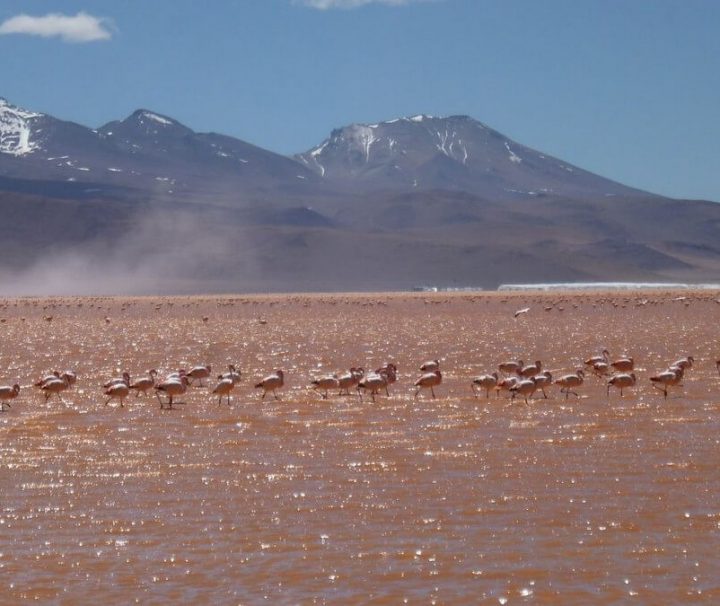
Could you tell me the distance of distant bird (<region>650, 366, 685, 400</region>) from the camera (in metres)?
14.5

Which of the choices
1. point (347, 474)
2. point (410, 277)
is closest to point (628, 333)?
point (347, 474)

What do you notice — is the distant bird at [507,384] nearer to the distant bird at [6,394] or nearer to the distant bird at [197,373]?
the distant bird at [197,373]

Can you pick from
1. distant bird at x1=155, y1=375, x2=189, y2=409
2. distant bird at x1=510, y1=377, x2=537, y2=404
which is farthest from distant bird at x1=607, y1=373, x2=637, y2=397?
distant bird at x1=155, y1=375, x2=189, y2=409

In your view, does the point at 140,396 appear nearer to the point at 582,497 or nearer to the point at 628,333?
the point at 582,497

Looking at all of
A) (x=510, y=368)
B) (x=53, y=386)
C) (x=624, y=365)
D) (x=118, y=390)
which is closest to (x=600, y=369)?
(x=624, y=365)

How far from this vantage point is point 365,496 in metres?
8.89

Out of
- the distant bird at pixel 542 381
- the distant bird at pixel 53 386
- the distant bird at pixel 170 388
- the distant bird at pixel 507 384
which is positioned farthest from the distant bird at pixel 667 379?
the distant bird at pixel 53 386

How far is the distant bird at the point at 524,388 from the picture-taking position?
45.8 feet

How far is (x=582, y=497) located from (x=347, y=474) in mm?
1799

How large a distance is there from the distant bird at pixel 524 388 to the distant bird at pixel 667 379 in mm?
1364

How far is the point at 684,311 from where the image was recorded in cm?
3881

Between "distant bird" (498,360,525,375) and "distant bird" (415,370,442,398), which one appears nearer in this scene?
"distant bird" (415,370,442,398)

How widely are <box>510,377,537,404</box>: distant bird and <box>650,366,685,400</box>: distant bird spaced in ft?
4.47

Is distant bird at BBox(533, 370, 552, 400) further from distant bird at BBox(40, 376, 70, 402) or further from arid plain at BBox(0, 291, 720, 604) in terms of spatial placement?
distant bird at BBox(40, 376, 70, 402)
